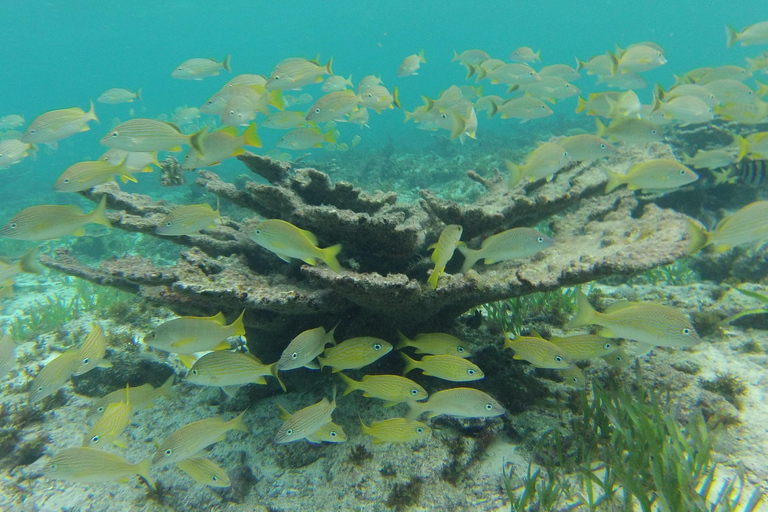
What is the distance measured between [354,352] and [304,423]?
640 millimetres

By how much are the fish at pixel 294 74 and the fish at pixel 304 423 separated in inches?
211

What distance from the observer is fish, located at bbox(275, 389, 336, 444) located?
2.65 metres

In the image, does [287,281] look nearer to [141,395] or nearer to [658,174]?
[141,395]

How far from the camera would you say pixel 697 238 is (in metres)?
2.97

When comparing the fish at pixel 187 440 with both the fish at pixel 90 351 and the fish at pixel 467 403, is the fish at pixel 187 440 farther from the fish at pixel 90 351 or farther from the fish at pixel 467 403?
the fish at pixel 467 403

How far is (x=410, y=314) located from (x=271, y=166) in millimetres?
2367

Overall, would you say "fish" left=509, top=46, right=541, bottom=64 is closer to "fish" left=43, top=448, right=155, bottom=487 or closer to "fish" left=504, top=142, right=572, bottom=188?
"fish" left=504, top=142, right=572, bottom=188

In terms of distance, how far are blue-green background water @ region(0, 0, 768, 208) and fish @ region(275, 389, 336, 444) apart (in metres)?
62.4

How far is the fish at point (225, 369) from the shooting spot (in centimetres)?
283

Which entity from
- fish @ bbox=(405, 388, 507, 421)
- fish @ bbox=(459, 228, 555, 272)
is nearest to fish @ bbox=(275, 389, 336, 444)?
fish @ bbox=(405, 388, 507, 421)

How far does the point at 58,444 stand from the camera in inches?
158

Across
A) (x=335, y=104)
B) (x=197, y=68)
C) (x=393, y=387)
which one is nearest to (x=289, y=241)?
(x=393, y=387)

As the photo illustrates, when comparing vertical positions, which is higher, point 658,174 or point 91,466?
point 658,174

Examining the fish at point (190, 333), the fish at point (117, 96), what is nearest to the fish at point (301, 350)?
the fish at point (190, 333)
